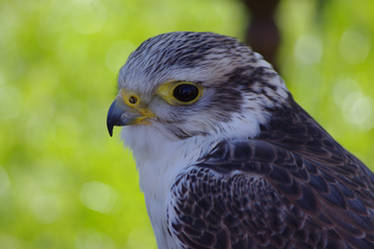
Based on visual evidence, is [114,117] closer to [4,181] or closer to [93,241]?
[93,241]

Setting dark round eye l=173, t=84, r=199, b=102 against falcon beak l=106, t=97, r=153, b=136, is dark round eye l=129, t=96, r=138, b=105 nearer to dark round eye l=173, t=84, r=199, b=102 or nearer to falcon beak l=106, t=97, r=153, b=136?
falcon beak l=106, t=97, r=153, b=136

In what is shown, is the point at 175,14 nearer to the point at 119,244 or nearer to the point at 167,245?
the point at 119,244

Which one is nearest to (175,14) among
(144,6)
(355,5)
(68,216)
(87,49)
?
(144,6)

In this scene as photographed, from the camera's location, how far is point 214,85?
12.1 ft

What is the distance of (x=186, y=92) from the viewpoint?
3680mm

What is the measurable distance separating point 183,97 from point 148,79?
8.9 inches

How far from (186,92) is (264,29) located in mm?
2505

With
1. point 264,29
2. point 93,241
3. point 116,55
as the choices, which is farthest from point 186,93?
point 116,55

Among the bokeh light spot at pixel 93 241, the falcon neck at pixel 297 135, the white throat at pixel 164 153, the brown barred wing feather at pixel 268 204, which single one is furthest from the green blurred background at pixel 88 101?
the brown barred wing feather at pixel 268 204

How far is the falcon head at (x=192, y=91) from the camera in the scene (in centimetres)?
366

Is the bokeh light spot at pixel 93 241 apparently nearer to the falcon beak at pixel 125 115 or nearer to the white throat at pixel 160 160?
the white throat at pixel 160 160

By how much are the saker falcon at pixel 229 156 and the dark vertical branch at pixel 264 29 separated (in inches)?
80.8

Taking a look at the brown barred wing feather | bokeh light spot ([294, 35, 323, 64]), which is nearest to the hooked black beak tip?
the brown barred wing feather

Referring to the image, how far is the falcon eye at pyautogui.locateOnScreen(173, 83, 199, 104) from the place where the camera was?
3674mm
